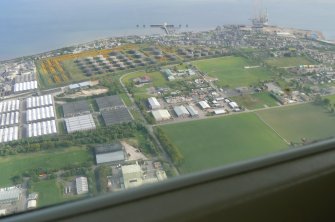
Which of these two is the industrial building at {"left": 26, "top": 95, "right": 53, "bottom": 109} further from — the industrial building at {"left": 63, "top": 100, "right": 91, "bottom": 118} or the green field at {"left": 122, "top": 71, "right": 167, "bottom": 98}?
the green field at {"left": 122, "top": 71, "right": 167, "bottom": 98}

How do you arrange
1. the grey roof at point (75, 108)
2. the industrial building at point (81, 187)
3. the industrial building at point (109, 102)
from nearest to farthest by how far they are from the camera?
the industrial building at point (81, 187) < the grey roof at point (75, 108) < the industrial building at point (109, 102)

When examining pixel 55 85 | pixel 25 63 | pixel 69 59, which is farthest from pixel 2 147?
pixel 69 59

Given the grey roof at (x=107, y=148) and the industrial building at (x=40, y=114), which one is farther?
the industrial building at (x=40, y=114)

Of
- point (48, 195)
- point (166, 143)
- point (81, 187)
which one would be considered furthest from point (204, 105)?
point (48, 195)

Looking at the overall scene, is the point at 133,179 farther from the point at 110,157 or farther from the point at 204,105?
the point at 204,105

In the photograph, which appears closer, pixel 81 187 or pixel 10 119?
pixel 81 187

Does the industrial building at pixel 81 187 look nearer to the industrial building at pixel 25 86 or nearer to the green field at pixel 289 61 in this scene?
the industrial building at pixel 25 86

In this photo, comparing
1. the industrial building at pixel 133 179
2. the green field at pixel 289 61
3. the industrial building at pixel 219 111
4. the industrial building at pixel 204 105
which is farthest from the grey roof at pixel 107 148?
the green field at pixel 289 61
